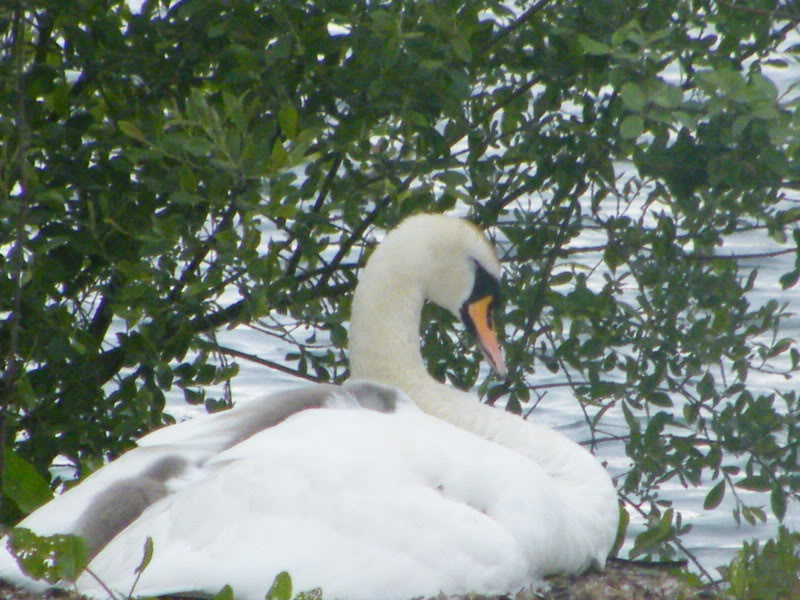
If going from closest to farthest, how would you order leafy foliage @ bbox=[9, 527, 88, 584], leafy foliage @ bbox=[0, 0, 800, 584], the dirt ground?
leafy foliage @ bbox=[9, 527, 88, 584] → the dirt ground → leafy foliage @ bbox=[0, 0, 800, 584]

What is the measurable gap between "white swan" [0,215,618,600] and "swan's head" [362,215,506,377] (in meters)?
0.58

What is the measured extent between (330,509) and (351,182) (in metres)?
Result: 1.64

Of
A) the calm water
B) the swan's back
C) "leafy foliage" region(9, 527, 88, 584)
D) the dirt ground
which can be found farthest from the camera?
the calm water

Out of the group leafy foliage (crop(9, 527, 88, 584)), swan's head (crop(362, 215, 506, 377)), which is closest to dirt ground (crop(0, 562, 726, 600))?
leafy foliage (crop(9, 527, 88, 584))

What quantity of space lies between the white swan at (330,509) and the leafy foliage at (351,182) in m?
0.60

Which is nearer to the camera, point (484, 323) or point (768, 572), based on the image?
point (768, 572)

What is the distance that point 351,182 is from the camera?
482cm

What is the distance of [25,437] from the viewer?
5.32 m

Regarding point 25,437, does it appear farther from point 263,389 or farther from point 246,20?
point 263,389

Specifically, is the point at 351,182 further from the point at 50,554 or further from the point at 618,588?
the point at 50,554

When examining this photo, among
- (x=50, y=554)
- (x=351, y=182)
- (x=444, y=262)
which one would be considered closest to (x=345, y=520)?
(x=50, y=554)

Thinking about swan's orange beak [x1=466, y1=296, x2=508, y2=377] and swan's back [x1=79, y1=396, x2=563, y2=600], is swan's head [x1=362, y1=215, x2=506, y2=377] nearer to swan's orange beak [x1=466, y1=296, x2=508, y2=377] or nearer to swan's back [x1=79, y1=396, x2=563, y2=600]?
swan's orange beak [x1=466, y1=296, x2=508, y2=377]

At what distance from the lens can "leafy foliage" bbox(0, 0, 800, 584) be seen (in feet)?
13.9

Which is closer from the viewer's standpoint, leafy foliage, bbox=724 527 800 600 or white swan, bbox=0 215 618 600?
leafy foliage, bbox=724 527 800 600
